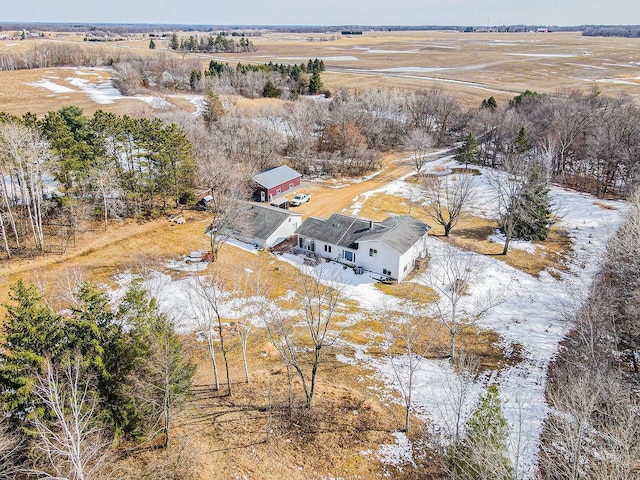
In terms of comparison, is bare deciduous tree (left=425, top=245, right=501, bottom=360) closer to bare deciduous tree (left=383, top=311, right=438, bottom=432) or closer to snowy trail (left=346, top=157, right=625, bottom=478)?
snowy trail (left=346, top=157, right=625, bottom=478)

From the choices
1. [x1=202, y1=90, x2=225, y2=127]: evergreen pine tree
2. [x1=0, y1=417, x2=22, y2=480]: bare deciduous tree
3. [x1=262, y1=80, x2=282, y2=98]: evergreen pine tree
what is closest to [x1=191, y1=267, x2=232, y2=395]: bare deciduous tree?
[x1=0, y1=417, x2=22, y2=480]: bare deciduous tree

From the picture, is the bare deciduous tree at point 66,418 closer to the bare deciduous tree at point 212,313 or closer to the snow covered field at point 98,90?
the bare deciduous tree at point 212,313

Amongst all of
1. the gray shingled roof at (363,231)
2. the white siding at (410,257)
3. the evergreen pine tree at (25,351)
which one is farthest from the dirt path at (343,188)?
the evergreen pine tree at (25,351)

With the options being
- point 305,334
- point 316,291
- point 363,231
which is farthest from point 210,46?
point 305,334

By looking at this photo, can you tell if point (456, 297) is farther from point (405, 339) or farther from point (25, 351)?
point (25, 351)

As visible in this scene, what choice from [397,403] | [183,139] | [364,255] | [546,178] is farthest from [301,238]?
[546,178]

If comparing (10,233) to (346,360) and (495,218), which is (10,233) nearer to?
(346,360)
